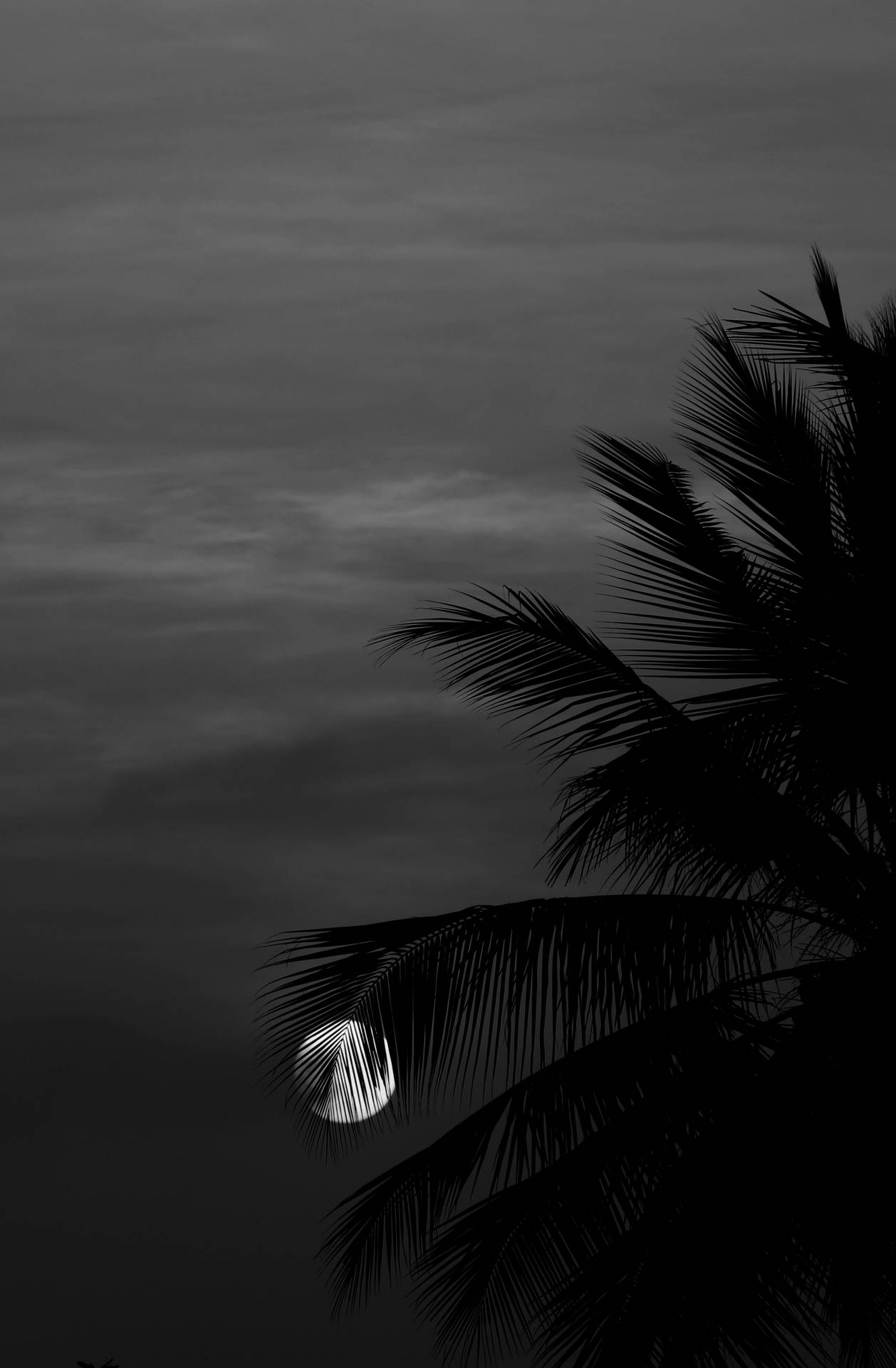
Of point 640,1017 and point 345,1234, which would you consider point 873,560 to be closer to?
point 640,1017

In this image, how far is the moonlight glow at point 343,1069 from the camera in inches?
353

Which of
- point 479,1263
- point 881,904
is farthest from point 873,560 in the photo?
point 479,1263

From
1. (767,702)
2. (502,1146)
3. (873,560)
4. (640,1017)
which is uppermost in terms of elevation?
(873,560)

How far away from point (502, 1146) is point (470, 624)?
106 inches

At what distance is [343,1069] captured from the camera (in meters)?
9.02

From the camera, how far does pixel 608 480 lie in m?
9.13

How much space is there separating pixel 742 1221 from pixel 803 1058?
0.79 m

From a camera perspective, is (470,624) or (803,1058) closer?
(803,1058)

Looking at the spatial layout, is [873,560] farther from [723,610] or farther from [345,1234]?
[345,1234]

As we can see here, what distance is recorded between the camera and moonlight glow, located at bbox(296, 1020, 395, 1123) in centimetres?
898

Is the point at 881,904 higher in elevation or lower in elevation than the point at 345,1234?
higher

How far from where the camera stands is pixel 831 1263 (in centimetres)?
798

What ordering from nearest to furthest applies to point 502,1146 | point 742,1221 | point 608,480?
point 742,1221, point 502,1146, point 608,480

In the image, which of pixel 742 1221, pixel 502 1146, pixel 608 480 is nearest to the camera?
pixel 742 1221
